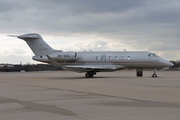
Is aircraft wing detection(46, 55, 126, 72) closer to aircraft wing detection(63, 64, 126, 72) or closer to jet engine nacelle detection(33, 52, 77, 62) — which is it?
aircraft wing detection(63, 64, 126, 72)

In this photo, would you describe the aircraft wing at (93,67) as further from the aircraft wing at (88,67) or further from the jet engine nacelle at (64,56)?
the jet engine nacelle at (64,56)

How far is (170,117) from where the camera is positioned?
27.3 ft

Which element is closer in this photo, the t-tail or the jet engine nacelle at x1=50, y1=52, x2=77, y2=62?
the jet engine nacelle at x1=50, y1=52, x2=77, y2=62

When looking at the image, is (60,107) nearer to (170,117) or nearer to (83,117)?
(83,117)

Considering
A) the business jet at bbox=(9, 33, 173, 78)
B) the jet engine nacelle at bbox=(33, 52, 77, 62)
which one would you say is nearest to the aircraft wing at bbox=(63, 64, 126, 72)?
the business jet at bbox=(9, 33, 173, 78)

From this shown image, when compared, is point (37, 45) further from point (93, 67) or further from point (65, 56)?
point (93, 67)

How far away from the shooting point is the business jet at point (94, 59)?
114ft

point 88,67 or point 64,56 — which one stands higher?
point 64,56

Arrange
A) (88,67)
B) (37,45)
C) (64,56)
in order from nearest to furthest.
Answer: (88,67) → (64,56) → (37,45)

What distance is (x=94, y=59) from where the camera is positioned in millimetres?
36094

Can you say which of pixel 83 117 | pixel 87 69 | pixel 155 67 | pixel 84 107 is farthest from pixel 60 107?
pixel 155 67

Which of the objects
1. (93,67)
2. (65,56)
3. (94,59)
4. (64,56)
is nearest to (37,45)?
(64,56)

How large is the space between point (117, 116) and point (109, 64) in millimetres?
27108

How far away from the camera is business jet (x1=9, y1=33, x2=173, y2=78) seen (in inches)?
1364
